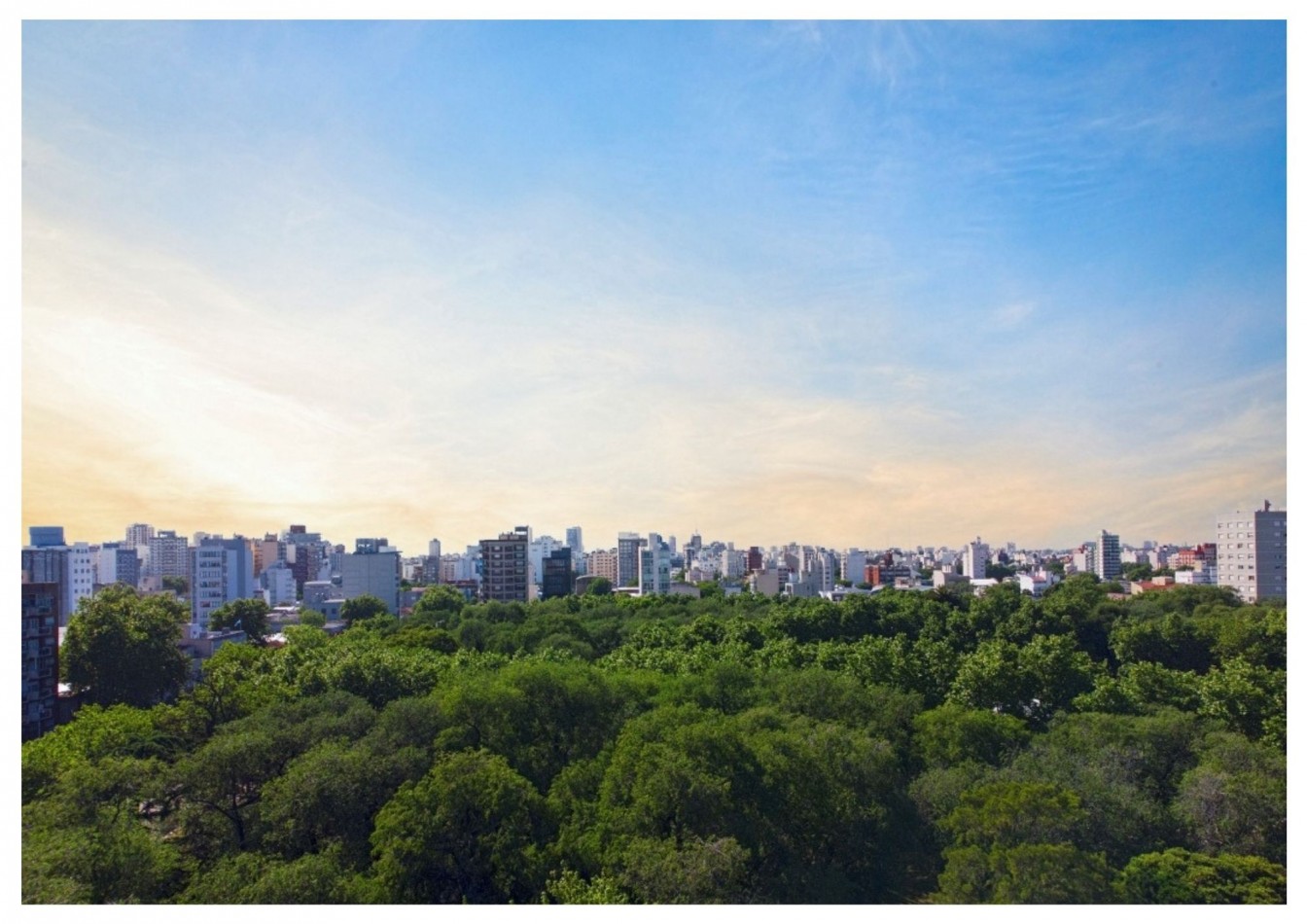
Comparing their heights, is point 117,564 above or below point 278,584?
above

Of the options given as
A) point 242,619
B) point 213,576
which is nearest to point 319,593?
point 213,576

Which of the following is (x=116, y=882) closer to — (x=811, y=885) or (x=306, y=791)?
(x=306, y=791)

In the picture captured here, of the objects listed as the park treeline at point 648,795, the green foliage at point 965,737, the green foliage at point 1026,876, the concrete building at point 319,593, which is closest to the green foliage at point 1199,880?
the park treeline at point 648,795

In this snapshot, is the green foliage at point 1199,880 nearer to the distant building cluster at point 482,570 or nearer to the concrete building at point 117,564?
the distant building cluster at point 482,570

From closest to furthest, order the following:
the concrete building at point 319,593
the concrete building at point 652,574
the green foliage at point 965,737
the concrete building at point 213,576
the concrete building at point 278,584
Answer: the green foliage at point 965,737, the concrete building at point 213,576, the concrete building at point 319,593, the concrete building at point 278,584, the concrete building at point 652,574

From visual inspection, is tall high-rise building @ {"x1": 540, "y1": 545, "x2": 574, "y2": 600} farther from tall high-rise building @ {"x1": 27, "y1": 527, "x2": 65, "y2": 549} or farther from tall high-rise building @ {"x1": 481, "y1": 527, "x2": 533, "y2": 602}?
tall high-rise building @ {"x1": 27, "y1": 527, "x2": 65, "y2": 549}

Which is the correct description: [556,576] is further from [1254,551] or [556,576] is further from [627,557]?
[1254,551]
